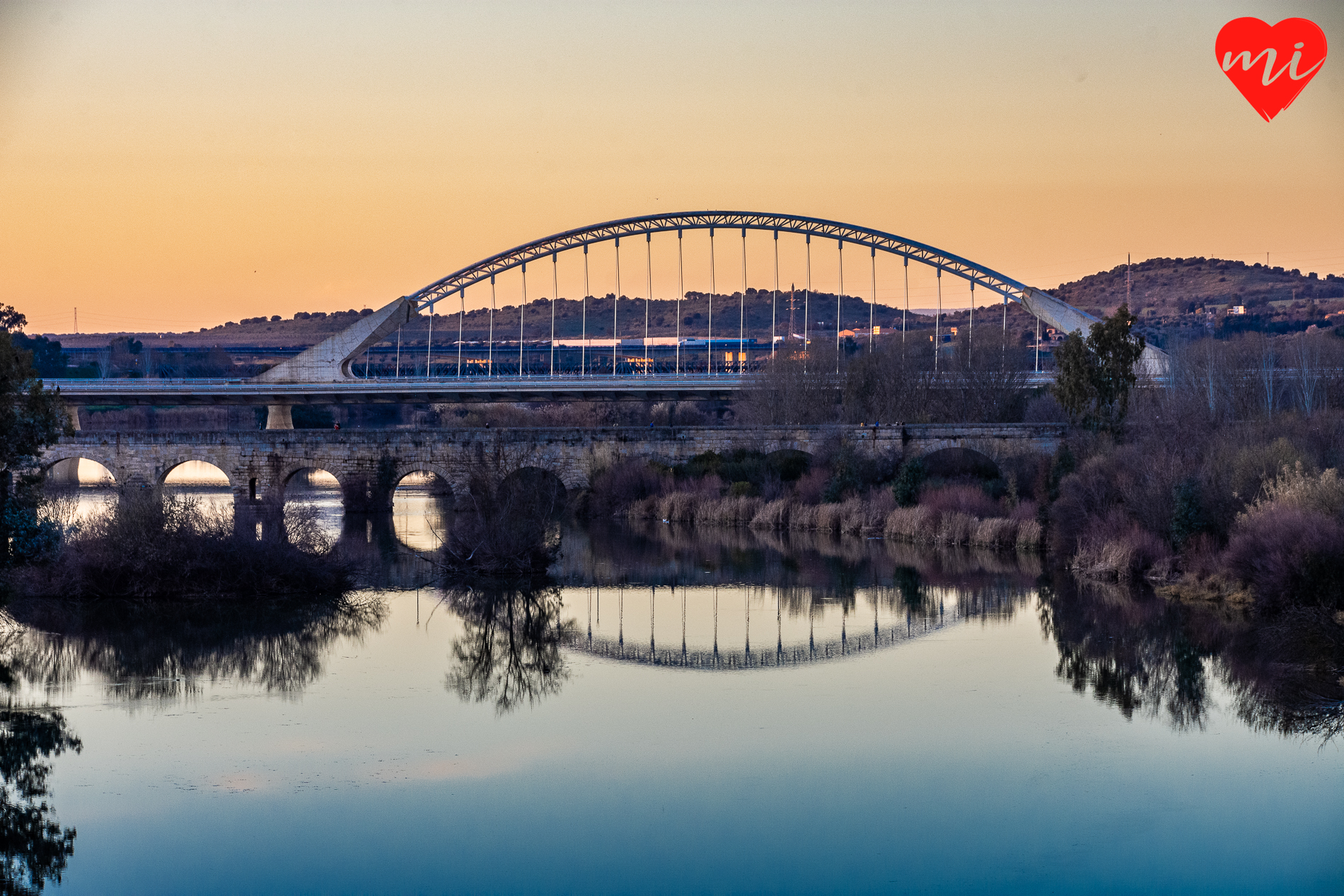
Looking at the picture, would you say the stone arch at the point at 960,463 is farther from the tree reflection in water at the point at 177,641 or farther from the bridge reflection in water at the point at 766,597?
the tree reflection in water at the point at 177,641

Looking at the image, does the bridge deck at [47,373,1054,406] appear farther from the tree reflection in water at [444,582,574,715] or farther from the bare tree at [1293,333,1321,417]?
the tree reflection in water at [444,582,574,715]

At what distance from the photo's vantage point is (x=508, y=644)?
1914 centimetres

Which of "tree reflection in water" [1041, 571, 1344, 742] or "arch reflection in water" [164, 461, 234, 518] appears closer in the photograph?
"tree reflection in water" [1041, 571, 1344, 742]

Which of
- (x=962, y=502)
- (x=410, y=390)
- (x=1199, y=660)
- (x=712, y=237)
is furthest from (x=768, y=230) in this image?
(x=1199, y=660)

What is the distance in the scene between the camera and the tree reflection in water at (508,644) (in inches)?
642

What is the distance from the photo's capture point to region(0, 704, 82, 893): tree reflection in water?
10.0m

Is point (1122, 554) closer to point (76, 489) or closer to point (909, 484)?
point (909, 484)

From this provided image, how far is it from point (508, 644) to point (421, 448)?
2355 centimetres

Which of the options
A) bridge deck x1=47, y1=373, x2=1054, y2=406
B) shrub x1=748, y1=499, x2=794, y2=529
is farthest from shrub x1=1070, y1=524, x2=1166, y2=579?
bridge deck x1=47, y1=373, x2=1054, y2=406

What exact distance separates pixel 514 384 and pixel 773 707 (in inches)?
1662

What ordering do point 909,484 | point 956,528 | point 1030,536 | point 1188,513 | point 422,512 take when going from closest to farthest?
point 1188,513 < point 1030,536 < point 956,528 < point 909,484 < point 422,512

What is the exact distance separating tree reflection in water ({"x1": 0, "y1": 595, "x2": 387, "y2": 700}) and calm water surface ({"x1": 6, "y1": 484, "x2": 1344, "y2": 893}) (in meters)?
0.07

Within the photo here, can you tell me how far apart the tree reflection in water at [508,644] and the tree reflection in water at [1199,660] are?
6.79 metres

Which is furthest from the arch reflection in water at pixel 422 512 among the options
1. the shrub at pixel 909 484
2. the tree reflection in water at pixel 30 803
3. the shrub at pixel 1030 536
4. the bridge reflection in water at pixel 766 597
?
the shrub at pixel 1030 536
